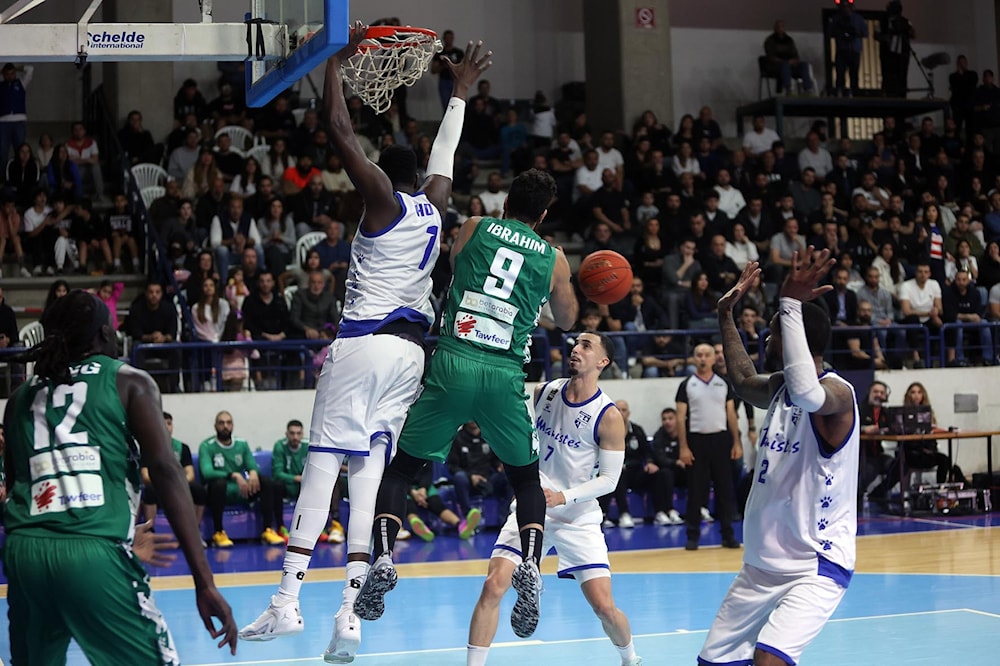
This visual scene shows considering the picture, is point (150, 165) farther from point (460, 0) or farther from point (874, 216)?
point (874, 216)

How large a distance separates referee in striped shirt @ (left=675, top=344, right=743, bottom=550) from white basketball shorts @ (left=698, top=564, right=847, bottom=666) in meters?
8.05

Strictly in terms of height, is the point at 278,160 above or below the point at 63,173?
above

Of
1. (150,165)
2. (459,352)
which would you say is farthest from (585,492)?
(150,165)

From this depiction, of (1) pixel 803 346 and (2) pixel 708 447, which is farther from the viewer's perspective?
(2) pixel 708 447

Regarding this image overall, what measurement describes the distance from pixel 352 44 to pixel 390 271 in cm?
116

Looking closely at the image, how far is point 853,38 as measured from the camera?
23.9 m

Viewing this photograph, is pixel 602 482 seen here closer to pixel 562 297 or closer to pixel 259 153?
pixel 562 297

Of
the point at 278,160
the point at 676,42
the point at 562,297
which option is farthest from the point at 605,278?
the point at 676,42

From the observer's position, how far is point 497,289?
22.3 ft

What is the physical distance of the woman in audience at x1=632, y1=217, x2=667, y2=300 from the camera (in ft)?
60.2

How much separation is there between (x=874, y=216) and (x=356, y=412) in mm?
16233

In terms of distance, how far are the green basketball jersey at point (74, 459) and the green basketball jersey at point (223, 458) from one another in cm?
1010

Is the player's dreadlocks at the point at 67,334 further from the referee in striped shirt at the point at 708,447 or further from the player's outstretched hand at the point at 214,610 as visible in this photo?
the referee in striped shirt at the point at 708,447

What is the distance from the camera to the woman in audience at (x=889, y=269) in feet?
63.1
